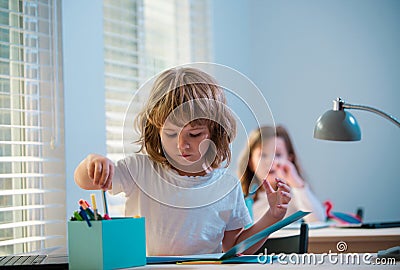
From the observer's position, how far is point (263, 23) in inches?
147

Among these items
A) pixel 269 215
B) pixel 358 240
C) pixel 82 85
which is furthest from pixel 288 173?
pixel 269 215

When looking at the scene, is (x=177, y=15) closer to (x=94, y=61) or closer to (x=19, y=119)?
(x=94, y=61)

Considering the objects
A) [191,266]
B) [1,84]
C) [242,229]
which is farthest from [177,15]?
[191,266]

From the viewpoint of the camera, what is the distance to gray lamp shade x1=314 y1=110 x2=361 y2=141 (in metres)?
1.75

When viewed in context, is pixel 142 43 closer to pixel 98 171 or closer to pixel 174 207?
pixel 174 207

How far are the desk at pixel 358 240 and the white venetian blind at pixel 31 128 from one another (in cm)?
76

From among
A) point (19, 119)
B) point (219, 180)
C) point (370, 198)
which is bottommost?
point (370, 198)

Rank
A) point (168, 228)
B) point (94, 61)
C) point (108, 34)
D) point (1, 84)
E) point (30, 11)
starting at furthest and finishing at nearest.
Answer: point (108, 34) → point (94, 61) → point (30, 11) → point (1, 84) → point (168, 228)

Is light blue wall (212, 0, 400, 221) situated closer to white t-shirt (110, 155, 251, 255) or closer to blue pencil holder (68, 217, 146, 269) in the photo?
white t-shirt (110, 155, 251, 255)

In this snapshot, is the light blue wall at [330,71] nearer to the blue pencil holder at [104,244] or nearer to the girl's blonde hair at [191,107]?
the girl's blonde hair at [191,107]

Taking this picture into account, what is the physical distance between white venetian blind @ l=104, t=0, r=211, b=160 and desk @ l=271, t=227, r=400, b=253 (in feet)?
2.93

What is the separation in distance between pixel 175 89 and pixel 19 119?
920 mm

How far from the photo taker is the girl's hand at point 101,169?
4.17 ft

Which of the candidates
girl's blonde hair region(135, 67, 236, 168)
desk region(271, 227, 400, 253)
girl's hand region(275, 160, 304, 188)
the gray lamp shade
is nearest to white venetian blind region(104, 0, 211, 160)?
girl's hand region(275, 160, 304, 188)
